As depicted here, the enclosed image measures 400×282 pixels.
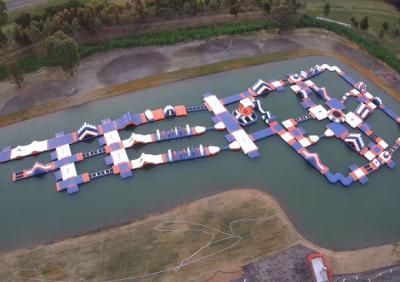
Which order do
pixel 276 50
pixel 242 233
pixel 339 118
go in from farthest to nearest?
pixel 276 50
pixel 339 118
pixel 242 233

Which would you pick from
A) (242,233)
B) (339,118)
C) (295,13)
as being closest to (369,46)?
(295,13)

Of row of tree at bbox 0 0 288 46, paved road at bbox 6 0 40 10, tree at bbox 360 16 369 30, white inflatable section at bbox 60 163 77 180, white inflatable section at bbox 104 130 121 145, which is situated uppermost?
paved road at bbox 6 0 40 10

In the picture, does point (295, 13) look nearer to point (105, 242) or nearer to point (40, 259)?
point (105, 242)

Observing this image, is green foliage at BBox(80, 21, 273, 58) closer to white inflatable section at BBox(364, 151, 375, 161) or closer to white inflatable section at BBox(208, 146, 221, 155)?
white inflatable section at BBox(208, 146, 221, 155)

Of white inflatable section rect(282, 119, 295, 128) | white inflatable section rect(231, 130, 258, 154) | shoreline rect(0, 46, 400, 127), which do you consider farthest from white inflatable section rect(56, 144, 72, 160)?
white inflatable section rect(282, 119, 295, 128)

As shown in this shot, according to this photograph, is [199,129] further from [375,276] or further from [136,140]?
[375,276]

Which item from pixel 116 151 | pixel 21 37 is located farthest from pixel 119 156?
pixel 21 37
